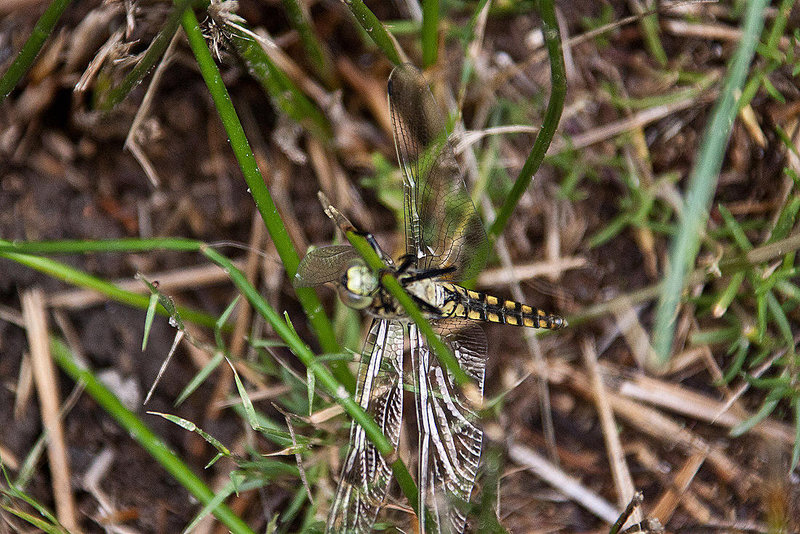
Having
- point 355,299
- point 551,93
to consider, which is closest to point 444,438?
point 355,299

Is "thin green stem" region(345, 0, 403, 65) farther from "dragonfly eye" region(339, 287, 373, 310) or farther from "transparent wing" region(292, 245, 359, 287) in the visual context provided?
"dragonfly eye" region(339, 287, 373, 310)

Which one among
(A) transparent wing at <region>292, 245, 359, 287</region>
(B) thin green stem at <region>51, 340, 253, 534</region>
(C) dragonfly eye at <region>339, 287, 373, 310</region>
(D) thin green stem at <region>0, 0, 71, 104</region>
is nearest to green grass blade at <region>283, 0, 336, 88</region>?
(D) thin green stem at <region>0, 0, 71, 104</region>

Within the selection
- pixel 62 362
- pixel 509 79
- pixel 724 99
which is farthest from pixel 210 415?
pixel 724 99

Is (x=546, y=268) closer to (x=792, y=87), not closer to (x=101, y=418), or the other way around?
(x=792, y=87)

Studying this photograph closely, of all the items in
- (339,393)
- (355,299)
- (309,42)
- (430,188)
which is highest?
(309,42)

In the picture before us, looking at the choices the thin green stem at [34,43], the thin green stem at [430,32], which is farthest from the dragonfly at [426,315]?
the thin green stem at [34,43]

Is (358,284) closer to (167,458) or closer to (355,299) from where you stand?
(355,299)
